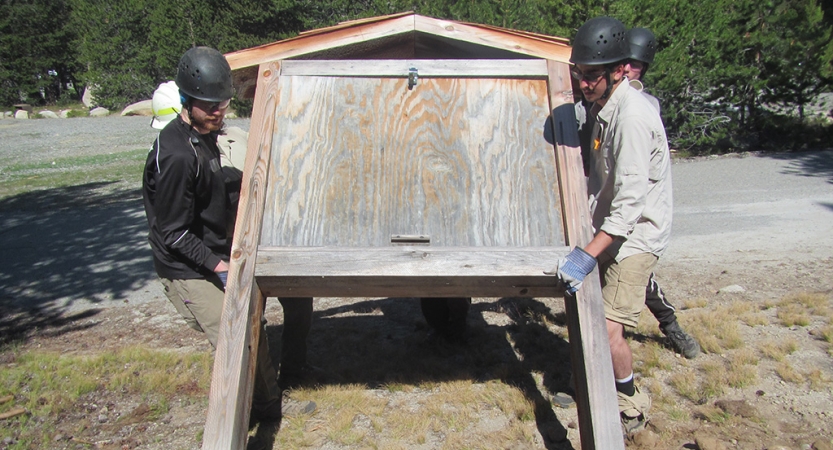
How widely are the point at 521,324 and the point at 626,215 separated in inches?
95.7

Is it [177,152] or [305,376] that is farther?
[305,376]

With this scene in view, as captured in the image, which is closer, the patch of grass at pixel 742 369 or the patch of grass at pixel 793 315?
the patch of grass at pixel 742 369

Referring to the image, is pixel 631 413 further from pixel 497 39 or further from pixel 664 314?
pixel 497 39

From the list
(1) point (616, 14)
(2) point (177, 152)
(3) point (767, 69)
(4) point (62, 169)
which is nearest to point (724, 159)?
(3) point (767, 69)

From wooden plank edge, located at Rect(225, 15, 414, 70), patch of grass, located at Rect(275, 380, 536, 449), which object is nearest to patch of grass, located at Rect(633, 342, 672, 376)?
patch of grass, located at Rect(275, 380, 536, 449)

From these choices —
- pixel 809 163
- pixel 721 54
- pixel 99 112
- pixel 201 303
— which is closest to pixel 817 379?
pixel 201 303

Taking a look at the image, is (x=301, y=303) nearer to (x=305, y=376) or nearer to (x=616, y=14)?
(x=305, y=376)

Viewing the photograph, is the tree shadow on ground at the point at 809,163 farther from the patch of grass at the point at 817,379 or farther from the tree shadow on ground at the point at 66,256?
the tree shadow on ground at the point at 66,256

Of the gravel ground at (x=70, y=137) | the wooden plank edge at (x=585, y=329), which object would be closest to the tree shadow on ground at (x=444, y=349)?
the wooden plank edge at (x=585, y=329)

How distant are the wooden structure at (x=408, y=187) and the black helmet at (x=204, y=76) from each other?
7.0 inches

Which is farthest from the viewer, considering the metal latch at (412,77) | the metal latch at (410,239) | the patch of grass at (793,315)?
the patch of grass at (793,315)

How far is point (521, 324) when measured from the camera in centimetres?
525

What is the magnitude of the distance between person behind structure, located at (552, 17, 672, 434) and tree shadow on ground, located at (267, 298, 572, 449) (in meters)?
0.79

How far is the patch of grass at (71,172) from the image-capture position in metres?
13.2
